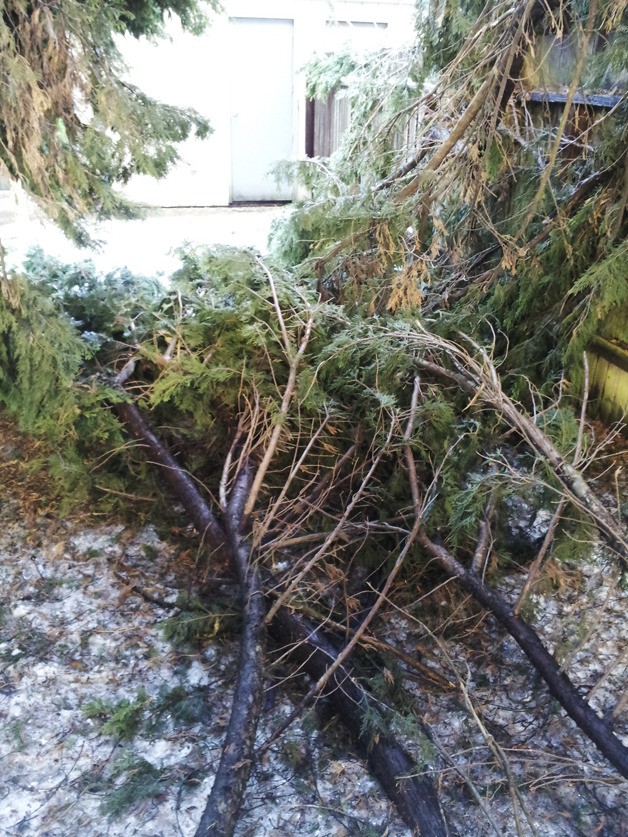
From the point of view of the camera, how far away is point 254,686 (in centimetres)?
259

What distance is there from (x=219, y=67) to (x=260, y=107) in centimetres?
88

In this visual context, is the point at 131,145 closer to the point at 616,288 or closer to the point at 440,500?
the point at 440,500

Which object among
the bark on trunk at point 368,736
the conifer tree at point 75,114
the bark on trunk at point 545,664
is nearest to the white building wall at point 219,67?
the conifer tree at point 75,114

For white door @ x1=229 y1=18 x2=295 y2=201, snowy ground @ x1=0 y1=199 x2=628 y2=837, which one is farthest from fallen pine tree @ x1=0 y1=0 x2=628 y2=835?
white door @ x1=229 y1=18 x2=295 y2=201

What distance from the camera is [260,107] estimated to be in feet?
27.5

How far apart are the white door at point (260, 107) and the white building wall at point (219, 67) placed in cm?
7

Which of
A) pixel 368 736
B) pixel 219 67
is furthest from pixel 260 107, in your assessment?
pixel 368 736

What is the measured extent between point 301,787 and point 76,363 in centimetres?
222

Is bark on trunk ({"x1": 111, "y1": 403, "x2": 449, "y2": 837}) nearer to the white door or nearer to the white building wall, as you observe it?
the white building wall

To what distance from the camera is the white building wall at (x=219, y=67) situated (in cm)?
727

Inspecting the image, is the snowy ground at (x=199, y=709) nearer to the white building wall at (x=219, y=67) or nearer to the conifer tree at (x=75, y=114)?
the conifer tree at (x=75, y=114)

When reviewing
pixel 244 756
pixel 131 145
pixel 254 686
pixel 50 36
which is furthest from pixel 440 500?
pixel 50 36

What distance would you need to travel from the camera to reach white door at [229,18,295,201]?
798 centimetres

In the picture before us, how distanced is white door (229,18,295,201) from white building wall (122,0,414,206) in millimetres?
67
